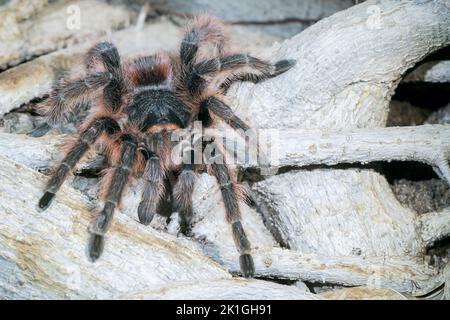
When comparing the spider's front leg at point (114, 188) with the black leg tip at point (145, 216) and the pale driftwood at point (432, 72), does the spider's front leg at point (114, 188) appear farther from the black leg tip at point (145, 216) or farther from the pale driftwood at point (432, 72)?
the pale driftwood at point (432, 72)

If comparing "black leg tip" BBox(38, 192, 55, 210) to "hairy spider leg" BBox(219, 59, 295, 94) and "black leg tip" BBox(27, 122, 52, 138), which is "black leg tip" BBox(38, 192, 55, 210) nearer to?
"black leg tip" BBox(27, 122, 52, 138)

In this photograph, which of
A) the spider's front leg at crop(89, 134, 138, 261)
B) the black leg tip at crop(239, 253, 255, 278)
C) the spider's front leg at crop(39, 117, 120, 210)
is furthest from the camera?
the black leg tip at crop(239, 253, 255, 278)

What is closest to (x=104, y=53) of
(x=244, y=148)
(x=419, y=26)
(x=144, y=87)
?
(x=144, y=87)

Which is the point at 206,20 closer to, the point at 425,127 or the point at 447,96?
the point at 425,127

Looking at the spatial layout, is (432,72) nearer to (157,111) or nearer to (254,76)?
(254,76)

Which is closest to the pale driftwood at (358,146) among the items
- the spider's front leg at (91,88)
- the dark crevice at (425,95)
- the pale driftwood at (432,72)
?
the spider's front leg at (91,88)

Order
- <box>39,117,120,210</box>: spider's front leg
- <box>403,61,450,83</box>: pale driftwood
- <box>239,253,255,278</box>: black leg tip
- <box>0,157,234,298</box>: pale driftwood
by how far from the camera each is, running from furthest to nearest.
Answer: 1. <box>403,61,450,83</box>: pale driftwood
2. <box>239,253,255,278</box>: black leg tip
3. <box>39,117,120,210</box>: spider's front leg
4. <box>0,157,234,298</box>: pale driftwood

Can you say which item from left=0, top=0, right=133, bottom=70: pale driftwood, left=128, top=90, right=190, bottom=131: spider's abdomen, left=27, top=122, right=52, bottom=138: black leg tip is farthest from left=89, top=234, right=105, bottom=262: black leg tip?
left=0, top=0, right=133, bottom=70: pale driftwood
